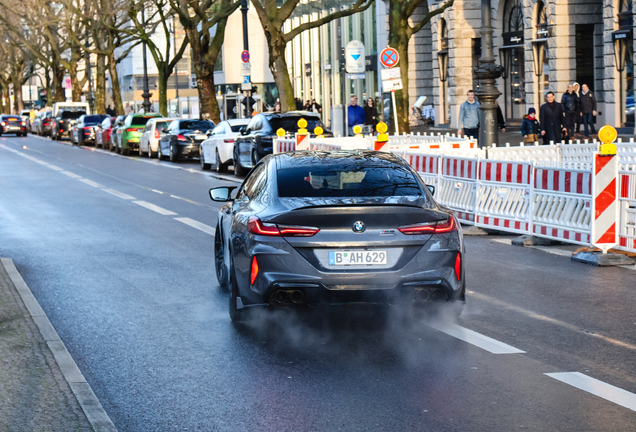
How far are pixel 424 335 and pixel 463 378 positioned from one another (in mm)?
1263

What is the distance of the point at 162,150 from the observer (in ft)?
116

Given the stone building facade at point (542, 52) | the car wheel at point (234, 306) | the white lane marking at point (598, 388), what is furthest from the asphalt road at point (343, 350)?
the stone building facade at point (542, 52)

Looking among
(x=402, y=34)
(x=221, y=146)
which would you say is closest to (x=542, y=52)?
(x=402, y=34)

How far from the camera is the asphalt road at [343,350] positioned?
5.56 meters

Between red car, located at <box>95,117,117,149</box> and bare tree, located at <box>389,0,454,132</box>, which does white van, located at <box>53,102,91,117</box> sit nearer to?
red car, located at <box>95,117,117,149</box>

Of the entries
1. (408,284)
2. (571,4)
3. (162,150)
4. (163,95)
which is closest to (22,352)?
(408,284)

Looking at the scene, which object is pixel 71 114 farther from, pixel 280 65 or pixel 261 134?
pixel 261 134

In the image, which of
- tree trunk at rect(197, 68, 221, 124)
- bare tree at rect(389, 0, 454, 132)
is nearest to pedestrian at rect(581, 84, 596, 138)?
→ bare tree at rect(389, 0, 454, 132)

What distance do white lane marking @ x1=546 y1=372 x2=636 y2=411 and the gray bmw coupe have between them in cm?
129

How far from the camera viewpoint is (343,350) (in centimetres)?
707

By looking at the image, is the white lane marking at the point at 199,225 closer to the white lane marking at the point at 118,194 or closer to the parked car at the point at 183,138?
the white lane marking at the point at 118,194

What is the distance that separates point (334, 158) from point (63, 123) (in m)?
54.4

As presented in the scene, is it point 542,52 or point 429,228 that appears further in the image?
point 542,52

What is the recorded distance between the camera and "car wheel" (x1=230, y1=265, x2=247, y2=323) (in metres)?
7.78
